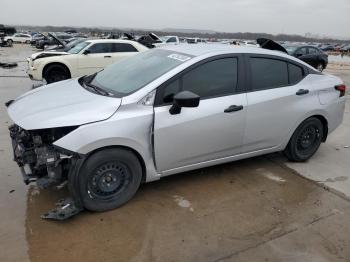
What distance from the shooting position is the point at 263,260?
3.10m

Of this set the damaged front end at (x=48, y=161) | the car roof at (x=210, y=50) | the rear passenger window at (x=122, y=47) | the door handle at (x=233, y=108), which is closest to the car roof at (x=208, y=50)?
the car roof at (x=210, y=50)

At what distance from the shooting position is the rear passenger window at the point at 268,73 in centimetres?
447

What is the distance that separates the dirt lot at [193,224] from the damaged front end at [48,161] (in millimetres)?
147

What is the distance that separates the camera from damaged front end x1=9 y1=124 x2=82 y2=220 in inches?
134

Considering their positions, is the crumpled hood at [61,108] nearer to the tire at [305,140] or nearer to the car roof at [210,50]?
the car roof at [210,50]

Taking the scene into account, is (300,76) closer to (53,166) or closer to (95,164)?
(95,164)

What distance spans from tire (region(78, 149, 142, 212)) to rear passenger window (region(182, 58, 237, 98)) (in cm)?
101

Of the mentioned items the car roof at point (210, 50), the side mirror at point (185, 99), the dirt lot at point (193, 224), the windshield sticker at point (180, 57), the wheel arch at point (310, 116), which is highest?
the car roof at point (210, 50)

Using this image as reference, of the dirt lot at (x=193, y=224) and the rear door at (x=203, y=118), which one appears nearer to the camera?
the dirt lot at (x=193, y=224)

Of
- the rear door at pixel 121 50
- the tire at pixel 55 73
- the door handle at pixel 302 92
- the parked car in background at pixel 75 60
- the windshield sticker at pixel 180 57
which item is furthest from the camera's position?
the rear door at pixel 121 50

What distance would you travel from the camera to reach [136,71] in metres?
4.29

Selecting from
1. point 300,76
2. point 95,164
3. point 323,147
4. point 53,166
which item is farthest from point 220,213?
point 323,147

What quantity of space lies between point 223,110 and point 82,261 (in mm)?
2141

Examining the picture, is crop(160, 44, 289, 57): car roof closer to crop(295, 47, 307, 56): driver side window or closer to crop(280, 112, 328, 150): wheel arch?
crop(280, 112, 328, 150): wheel arch
